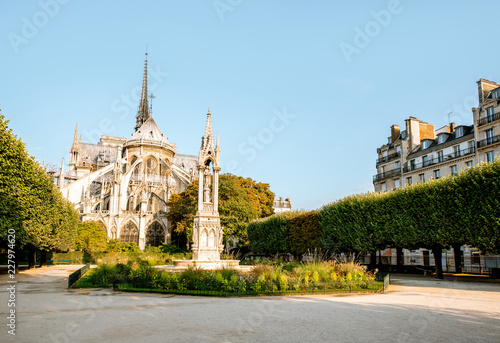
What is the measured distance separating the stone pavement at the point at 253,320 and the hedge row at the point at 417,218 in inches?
347

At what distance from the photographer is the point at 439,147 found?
37.4 metres

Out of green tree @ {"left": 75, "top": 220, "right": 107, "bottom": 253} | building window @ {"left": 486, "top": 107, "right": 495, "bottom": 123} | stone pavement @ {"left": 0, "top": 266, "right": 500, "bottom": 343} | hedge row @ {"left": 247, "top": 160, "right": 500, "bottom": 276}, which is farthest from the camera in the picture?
green tree @ {"left": 75, "top": 220, "right": 107, "bottom": 253}

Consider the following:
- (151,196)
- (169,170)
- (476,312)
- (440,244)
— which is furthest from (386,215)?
(169,170)

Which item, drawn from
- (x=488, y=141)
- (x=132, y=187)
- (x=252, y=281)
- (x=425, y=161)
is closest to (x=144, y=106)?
(x=132, y=187)

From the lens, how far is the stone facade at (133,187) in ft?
178

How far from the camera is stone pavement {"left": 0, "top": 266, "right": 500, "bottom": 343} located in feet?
21.4

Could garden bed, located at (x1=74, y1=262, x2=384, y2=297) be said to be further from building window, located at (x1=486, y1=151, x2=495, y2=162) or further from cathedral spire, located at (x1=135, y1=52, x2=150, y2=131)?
cathedral spire, located at (x1=135, y1=52, x2=150, y2=131)

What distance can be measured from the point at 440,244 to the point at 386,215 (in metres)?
3.60

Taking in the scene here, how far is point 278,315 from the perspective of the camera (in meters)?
8.57

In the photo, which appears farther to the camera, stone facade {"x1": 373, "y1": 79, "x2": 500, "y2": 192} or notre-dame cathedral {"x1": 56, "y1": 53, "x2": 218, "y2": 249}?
notre-dame cathedral {"x1": 56, "y1": 53, "x2": 218, "y2": 249}

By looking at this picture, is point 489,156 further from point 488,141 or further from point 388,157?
point 388,157

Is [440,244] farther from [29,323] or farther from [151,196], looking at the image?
[151,196]

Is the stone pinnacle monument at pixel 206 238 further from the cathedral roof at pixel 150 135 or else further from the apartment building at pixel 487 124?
the cathedral roof at pixel 150 135

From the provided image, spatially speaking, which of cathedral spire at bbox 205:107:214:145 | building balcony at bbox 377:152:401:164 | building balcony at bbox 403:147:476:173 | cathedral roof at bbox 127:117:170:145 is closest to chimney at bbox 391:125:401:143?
building balcony at bbox 377:152:401:164
